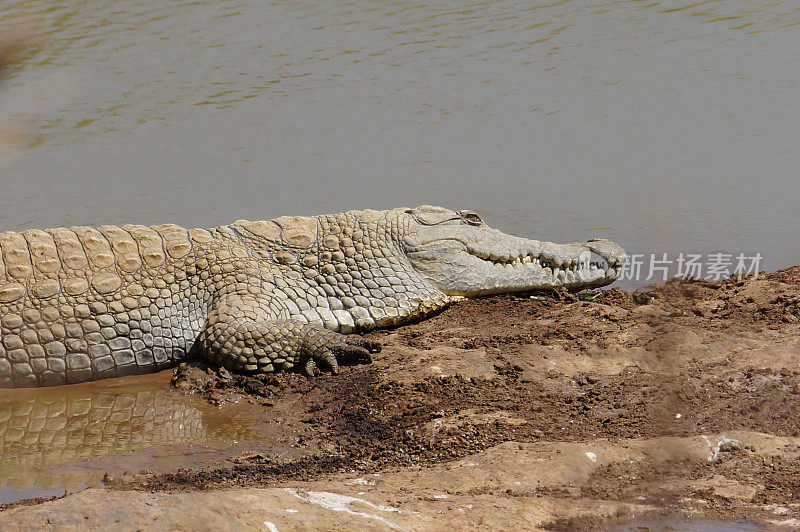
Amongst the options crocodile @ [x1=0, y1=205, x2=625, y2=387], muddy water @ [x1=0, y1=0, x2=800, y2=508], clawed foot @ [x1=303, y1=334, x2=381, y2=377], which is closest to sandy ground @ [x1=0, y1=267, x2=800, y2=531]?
clawed foot @ [x1=303, y1=334, x2=381, y2=377]

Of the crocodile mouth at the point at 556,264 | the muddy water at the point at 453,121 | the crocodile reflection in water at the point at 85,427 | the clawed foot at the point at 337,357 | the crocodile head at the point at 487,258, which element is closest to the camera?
the crocodile reflection in water at the point at 85,427

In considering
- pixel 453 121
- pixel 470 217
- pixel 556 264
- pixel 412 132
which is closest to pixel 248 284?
pixel 470 217

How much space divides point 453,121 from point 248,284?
6.17 meters

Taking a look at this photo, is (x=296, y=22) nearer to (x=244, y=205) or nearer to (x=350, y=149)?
(x=350, y=149)

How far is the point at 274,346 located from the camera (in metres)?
5.82

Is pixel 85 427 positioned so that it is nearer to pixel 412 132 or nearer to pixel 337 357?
pixel 337 357

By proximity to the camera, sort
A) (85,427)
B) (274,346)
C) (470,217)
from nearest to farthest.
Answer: (85,427) → (274,346) → (470,217)

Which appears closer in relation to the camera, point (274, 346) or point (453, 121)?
point (274, 346)

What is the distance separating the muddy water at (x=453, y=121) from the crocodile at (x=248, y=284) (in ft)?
4.65

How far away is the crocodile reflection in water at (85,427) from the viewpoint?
4.64m

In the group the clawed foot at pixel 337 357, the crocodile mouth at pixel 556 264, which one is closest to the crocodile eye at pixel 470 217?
the crocodile mouth at pixel 556 264

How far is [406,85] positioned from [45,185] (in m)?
5.43

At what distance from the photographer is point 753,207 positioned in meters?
8.80

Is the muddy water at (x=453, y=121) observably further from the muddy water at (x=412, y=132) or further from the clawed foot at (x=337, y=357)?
the clawed foot at (x=337, y=357)
